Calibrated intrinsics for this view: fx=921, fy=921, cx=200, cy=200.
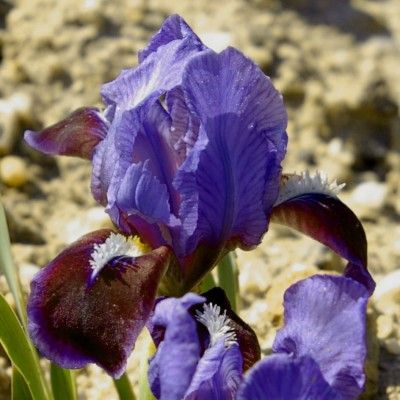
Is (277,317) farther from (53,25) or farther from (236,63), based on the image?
(53,25)

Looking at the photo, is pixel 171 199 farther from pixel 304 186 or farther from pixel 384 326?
pixel 384 326

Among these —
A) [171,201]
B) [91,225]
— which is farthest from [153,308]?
[91,225]

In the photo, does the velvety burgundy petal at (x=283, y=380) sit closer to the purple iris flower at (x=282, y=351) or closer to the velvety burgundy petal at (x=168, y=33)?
the purple iris flower at (x=282, y=351)

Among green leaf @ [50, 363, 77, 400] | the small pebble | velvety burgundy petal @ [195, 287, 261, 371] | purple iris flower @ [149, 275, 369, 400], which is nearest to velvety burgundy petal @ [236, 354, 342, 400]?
purple iris flower @ [149, 275, 369, 400]

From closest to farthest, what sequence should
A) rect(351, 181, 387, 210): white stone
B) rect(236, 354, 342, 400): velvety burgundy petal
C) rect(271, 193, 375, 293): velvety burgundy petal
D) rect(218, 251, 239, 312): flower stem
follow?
rect(236, 354, 342, 400): velvety burgundy petal < rect(271, 193, 375, 293): velvety burgundy petal < rect(218, 251, 239, 312): flower stem < rect(351, 181, 387, 210): white stone

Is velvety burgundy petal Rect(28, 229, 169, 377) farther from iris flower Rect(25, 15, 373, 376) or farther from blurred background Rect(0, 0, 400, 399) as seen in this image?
blurred background Rect(0, 0, 400, 399)

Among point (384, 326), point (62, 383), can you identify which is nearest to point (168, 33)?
point (62, 383)
